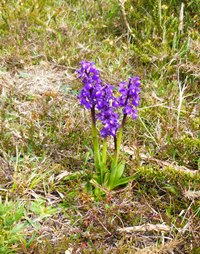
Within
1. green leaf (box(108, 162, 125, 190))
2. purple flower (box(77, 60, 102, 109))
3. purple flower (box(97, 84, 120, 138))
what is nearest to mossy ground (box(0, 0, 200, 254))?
green leaf (box(108, 162, 125, 190))

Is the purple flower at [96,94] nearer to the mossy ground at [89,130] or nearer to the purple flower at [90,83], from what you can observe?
the purple flower at [90,83]

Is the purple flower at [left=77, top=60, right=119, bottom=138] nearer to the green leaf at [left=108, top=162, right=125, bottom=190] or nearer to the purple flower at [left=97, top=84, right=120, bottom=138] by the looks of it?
the purple flower at [left=97, top=84, right=120, bottom=138]

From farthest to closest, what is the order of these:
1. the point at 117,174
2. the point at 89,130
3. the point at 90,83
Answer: the point at 89,130 → the point at 117,174 → the point at 90,83

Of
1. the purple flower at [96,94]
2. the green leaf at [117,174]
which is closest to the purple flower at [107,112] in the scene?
the purple flower at [96,94]

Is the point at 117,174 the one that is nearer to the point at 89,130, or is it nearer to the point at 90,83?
the point at 89,130

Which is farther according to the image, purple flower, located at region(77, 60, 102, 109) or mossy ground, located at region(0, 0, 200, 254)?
mossy ground, located at region(0, 0, 200, 254)

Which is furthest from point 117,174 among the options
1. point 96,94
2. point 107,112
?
point 96,94

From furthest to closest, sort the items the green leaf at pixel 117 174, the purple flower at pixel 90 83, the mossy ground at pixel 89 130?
the green leaf at pixel 117 174 < the mossy ground at pixel 89 130 < the purple flower at pixel 90 83

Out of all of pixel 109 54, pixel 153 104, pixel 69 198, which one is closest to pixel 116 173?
pixel 69 198

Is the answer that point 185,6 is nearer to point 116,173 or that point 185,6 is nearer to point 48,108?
point 48,108
